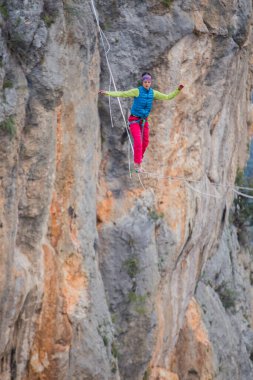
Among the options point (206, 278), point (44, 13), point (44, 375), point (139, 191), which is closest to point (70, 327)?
point (44, 375)

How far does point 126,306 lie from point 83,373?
241 centimetres

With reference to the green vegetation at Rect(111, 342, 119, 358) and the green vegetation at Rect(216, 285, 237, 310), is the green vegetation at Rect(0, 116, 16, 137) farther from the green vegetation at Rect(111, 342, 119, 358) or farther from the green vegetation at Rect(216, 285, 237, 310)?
the green vegetation at Rect(216, 285, 237, 310)

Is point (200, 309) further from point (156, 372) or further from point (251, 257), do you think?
point (251, 257)

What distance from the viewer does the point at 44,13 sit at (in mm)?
11531

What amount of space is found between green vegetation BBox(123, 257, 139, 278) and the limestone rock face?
4 centimetres

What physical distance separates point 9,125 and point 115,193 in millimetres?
5599

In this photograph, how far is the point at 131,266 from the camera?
611 inches

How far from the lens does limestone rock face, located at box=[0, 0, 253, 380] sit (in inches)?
449

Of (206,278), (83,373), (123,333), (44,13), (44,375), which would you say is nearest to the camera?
(44,13)

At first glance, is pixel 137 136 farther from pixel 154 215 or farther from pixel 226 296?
pixel 226 296

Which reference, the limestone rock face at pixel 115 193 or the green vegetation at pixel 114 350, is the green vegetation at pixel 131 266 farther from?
the green vegetation at pixel 114 350

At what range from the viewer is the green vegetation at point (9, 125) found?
1039 cm

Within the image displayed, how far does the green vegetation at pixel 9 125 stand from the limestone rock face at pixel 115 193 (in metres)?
0.02

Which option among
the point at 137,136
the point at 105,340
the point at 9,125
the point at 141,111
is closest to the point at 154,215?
the point at 137,136
